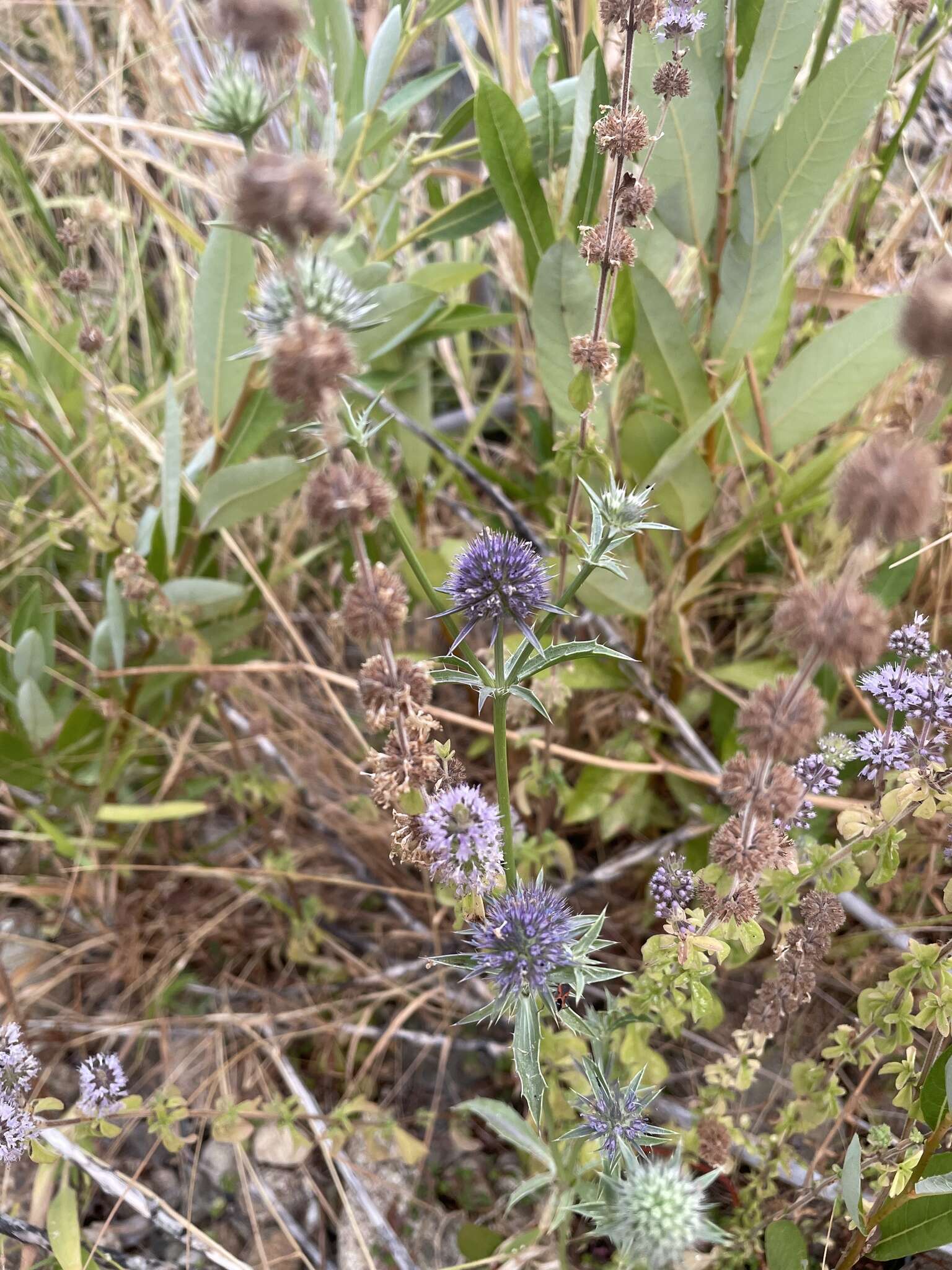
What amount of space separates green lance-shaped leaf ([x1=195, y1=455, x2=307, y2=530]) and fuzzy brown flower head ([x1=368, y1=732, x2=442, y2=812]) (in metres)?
0.88

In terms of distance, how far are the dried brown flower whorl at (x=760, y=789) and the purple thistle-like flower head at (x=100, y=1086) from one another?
94cm

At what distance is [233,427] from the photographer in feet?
5.60

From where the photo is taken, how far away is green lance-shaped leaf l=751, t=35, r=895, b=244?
1.32m

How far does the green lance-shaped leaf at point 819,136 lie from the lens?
1315 mm

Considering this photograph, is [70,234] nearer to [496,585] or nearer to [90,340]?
[90,340]

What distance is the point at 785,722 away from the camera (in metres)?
0.62

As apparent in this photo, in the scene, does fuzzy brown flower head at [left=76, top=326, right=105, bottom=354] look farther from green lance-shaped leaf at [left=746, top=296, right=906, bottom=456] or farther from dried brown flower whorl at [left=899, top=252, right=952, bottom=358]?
dried brown flower whorl at [left=899, top=252, right=952, bottom=358]

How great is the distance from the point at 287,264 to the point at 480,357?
7.12ft

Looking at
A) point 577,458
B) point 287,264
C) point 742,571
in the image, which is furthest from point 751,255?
point 287,264

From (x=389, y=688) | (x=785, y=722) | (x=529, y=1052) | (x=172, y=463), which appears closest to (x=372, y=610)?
(x=389, y=688)

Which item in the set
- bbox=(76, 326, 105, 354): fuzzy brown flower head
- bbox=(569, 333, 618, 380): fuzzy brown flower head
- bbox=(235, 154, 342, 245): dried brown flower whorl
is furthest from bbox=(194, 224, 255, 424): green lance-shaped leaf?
bbox=(235, 154, 342, 245): dried brown flower whorl

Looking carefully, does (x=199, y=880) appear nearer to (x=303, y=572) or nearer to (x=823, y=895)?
(x=303, y=572)

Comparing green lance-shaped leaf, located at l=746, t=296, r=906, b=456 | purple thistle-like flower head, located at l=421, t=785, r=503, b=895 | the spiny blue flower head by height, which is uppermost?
green lance-shaped leaf, located at l=746, t=296, r=906, b=456

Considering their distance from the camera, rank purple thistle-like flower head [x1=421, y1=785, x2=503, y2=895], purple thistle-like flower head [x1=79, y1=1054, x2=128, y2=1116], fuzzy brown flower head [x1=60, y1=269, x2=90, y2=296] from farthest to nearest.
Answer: fuzzy brown flower head [x1=60, y1=269, x2=90, y2=296] → purple thistle-like flower head [x1=79, y1=1054, x2=128, y2=1116] → purple thistle-like flower head [x1=421, y1=785, x2=503, y2=895]
